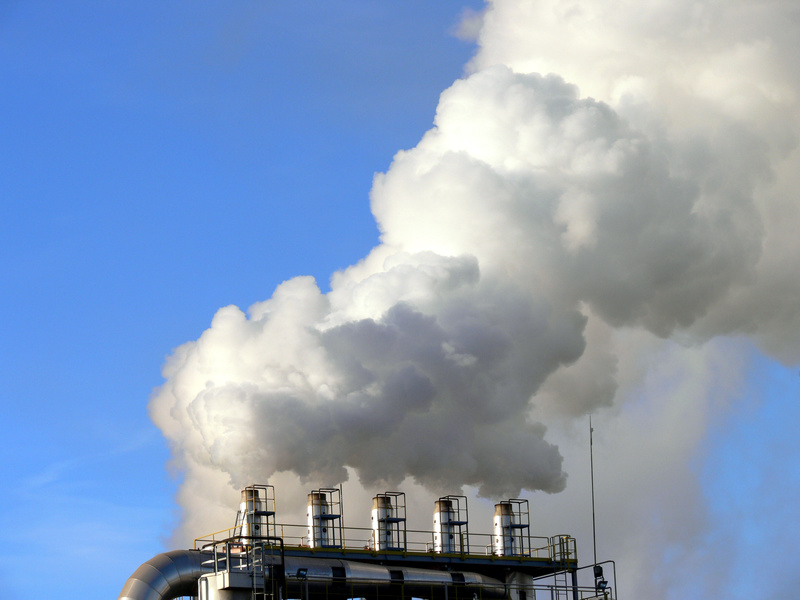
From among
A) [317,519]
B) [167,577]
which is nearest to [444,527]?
[317,519]

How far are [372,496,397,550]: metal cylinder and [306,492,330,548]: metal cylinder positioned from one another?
7.05 ft

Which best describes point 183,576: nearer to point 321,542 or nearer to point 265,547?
point 265,547

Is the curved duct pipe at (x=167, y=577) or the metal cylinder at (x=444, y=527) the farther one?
the metal cylinder at (x=444, y=527)

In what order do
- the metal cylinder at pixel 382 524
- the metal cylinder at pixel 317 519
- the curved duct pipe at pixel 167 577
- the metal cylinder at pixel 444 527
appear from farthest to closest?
the metal cylinder at pixel 444 527
the metal cylinder at pixel 382 524
the metal cylinder at pixel 317 519
the curved duct pipe at pixel 167 577

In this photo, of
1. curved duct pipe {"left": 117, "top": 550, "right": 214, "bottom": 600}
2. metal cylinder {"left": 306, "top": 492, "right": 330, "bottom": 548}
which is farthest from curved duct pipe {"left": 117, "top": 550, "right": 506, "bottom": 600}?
metal cylinder {"left": 306, "top": 492, "right": 330, "bottom": 548}

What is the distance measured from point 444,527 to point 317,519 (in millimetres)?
5660

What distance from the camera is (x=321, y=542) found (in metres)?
45.9

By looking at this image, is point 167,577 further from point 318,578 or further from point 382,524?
point 382,524

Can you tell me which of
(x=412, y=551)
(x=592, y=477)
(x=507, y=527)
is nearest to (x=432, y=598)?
(x=412, y=551)

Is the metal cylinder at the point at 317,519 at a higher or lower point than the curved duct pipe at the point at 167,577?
higher

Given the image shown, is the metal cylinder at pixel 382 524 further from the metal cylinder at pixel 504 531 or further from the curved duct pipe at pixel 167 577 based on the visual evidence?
the curved duct pipe at pixel 167 577

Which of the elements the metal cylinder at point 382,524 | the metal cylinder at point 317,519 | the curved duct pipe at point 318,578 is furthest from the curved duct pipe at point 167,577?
the metal cylinder at point 382,524

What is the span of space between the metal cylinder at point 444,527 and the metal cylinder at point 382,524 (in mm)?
1983

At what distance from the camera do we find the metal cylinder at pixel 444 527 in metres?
49.0
